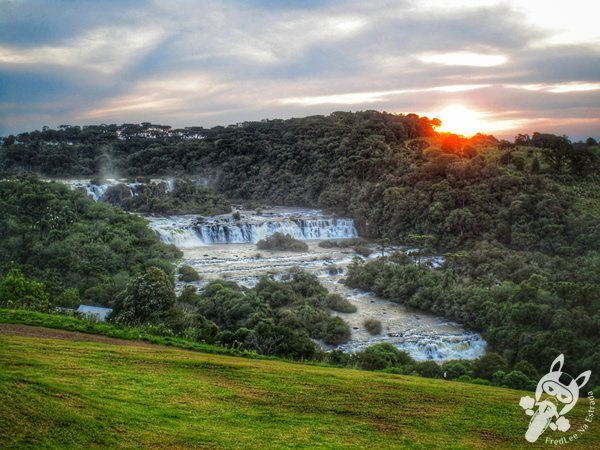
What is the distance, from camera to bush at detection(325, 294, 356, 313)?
120 feet

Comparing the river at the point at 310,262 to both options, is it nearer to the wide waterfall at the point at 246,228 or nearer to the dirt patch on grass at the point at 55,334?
the wide waterfall at the point at 246,228

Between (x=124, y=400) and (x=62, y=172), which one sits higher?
(x=62, y=172)

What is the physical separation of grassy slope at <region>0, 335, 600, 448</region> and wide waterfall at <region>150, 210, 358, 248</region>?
128 ft

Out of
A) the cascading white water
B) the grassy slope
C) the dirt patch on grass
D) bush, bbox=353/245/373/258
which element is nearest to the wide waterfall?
bush, bbox=353/245/373/258

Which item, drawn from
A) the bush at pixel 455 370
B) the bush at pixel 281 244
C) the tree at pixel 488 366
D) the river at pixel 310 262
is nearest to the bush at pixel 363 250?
the river at pixel 310 262

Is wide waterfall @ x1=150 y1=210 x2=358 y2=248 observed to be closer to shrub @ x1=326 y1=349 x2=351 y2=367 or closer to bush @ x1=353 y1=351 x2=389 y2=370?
shrub @ x1=326 y1=349 x2=351 y2=367

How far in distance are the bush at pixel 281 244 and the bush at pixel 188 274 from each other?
1369 cm

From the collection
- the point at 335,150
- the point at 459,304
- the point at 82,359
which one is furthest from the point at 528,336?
the point at 335,150

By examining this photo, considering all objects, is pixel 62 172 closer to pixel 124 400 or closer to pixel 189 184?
pixel 189 184

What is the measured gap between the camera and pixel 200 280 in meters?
41.3

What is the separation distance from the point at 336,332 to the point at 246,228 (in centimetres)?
2946

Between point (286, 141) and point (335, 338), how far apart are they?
64190 millimetres

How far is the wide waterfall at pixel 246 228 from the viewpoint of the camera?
55344 millimetres

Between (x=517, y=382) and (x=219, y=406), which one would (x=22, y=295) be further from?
(x=517, y=382)
